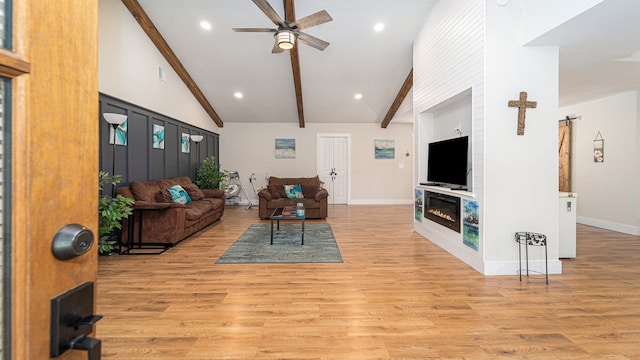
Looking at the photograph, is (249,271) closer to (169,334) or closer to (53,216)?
(169,334)

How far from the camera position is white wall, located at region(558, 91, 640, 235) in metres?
4.92

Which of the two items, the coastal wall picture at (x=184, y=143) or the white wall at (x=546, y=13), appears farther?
the coastal wall picture at (x=184, y=143)

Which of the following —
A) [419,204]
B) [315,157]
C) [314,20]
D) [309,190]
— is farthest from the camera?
[315,157]

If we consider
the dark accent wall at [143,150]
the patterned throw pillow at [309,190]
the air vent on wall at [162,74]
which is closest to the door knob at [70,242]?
the dark accent wall at [143,150]

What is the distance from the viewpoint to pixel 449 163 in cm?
404

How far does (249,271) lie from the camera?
3156 millimetres

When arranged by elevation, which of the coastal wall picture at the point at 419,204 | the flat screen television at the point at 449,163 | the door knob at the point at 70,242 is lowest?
the coastal wall picture at the point at 419,204

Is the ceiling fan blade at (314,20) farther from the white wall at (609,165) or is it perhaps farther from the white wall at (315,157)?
the white wall at (609,165)

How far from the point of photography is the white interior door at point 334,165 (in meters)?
8.84

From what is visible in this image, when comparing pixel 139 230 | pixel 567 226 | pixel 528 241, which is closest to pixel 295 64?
pixel 139 230

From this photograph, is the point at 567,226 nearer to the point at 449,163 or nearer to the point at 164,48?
the point at 449,163

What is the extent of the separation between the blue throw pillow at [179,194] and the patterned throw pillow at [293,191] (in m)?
2.24

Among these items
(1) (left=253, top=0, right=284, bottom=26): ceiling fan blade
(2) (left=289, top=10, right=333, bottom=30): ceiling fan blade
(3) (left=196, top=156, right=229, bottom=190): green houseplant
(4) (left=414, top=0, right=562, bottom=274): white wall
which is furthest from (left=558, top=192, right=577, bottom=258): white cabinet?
(3) (left=196, top=156, right=229, bottom=190): green houseplant

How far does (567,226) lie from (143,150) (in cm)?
637
